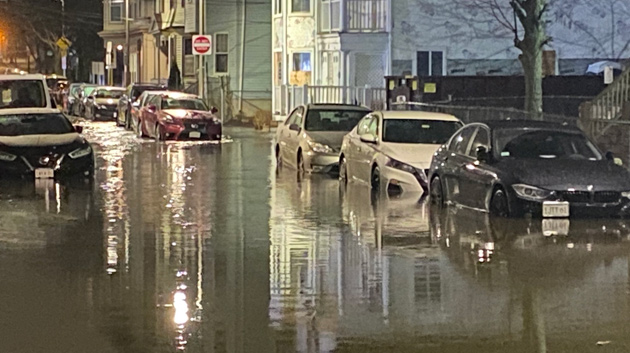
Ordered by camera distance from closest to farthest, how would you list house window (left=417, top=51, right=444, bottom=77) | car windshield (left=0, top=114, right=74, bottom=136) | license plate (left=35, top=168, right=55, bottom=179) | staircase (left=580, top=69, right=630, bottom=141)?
1. license plate (left=35, top=168, right=55, bottom=179)
2. car windshield (left=0, top=114, right=74, bottom=136)
3. staircase (left=580, top=69, right=630, bottom=141)
4. house window (left=417, top=51, right=444, bottom=77)

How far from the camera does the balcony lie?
4188 cm

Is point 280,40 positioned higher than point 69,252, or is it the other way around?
point 280,40

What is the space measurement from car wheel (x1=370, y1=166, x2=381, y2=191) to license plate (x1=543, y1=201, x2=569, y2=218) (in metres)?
5.13

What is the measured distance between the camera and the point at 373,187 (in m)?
21.0

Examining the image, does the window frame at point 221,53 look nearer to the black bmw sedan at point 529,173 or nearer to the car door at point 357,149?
the car door at point 357,149

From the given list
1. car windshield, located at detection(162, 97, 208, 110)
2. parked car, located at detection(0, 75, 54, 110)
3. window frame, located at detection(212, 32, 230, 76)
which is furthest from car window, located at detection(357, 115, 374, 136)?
window frame, located at detection(212, 32, 230, 76)

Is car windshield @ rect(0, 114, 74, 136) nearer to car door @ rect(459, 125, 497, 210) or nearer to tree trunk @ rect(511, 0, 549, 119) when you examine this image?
car door @ rect(459, 125, 497, 210)

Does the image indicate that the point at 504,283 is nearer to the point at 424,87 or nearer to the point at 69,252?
the point at 69,252

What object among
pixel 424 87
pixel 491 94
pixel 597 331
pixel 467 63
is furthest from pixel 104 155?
pixel 597 331

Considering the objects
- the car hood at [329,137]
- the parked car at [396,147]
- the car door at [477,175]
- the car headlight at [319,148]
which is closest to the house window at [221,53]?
the car hood at [329,137]

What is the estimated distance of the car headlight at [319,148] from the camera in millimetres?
24438

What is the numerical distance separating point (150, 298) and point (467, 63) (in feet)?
104

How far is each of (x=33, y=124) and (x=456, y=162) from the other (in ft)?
30.9

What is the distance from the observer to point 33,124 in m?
23.5
